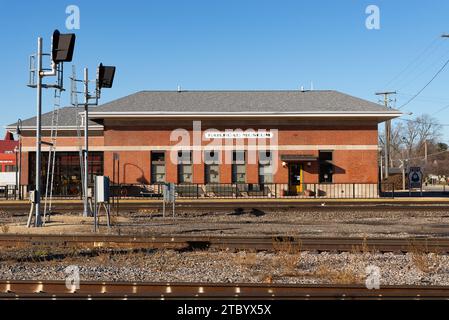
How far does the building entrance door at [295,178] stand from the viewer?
3691cm

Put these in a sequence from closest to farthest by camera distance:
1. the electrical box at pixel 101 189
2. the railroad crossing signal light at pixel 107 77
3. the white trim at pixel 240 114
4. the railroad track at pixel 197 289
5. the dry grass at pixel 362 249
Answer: the railroad track at pixel 197 289, the dry grass at pixel 362 249, the electrical box at pixel 101 189, the railroad crossing signal light at pixel 107 77, the white trim at pixel 240 114

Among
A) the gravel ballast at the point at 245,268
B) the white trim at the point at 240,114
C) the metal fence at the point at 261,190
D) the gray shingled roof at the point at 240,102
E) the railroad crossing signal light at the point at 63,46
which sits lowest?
the gravel ballast at the point at 245,268

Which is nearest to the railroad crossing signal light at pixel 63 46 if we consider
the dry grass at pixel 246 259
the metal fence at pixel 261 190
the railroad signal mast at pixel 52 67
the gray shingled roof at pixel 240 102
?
the railroad signal mast at pixel 52 67

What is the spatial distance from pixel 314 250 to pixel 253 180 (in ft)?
78.5

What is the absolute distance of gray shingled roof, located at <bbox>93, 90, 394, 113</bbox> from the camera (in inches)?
1491

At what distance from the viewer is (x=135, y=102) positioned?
40.4 metres

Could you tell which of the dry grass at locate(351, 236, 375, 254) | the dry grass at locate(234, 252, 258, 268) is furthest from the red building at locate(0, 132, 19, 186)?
the dry grass at locate(351, 236, 375, 254)

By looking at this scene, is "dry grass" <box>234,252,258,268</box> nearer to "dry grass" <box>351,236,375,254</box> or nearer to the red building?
"dry grass" <box>351,236,375,254</box>

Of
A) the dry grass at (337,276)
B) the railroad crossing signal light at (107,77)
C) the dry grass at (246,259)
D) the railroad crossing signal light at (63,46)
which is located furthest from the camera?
the railroad crossing signal light at (107,77)

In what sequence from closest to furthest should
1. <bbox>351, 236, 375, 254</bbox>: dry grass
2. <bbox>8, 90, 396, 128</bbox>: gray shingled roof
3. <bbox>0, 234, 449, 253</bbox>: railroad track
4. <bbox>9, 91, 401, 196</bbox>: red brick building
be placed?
<bbox>351, 236, 375, 254</bbox>: dry grass, <bbox>0, 234, 449, 253</bbox>: railroad track, <bbox>9, 91, 401, 196</bbox>: red brick building, <bbox>8, 90, 396, 128</bbox>: gray shingled roof

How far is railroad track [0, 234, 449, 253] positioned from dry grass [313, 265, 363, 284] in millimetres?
2138

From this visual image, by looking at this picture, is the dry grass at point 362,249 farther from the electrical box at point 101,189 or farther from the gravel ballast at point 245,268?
the electrical box at point 101,189
